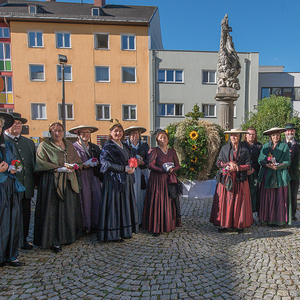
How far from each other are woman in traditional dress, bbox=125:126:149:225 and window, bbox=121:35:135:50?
18.1 m

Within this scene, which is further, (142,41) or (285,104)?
(142,41)

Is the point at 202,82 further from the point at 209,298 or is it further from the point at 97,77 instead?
the point at 209,298

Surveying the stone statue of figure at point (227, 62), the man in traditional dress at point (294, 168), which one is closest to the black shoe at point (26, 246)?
the man in traditional dress at point (294, 168)

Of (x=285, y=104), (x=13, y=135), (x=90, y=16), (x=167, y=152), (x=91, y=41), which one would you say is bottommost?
(x=167, y=152)

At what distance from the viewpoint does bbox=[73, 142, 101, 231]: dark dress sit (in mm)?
4422

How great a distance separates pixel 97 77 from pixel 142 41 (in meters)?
5.04

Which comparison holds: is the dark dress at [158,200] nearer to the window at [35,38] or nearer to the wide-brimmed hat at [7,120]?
the wide-brimmed hat at [7,120]

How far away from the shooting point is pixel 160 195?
4.41 m

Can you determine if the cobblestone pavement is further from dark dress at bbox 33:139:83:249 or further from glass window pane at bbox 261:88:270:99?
glass window pane at bbox 261:88:270:99

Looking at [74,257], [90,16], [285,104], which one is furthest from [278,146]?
[90,16]

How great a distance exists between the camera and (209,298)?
8.32 feet

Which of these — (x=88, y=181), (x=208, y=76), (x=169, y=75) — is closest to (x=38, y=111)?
(x=169, y=75)

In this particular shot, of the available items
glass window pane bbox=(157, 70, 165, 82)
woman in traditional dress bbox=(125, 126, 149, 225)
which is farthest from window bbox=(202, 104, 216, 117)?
woman in traditional dress bbox=(125, 126, 149, 225)

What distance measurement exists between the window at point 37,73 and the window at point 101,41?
513cm
